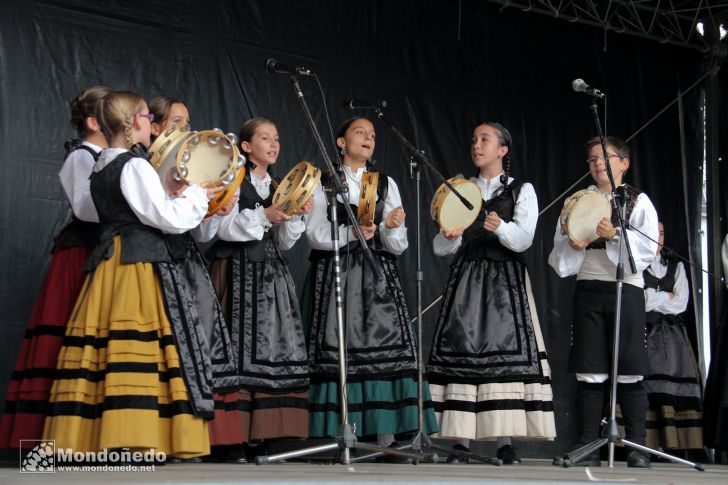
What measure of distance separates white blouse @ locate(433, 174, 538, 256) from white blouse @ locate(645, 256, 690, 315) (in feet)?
6.15

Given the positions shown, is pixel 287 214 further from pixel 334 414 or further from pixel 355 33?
pixel 355 33

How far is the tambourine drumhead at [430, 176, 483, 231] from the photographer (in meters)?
4.89

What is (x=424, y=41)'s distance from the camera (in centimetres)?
646

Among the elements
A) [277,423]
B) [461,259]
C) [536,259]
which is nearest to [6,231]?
[277,423]

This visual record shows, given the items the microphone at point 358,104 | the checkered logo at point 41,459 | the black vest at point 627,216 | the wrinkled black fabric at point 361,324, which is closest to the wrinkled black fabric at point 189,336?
the checkered logo at point 41,459

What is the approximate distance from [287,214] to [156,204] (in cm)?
99

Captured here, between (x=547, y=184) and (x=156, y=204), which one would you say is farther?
(x=547, y=184)

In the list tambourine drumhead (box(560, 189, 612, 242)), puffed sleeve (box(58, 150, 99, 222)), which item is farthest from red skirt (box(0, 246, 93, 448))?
tambourine drumhead (box(560, 189, 612, 242))

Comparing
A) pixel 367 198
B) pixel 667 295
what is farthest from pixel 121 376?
pixel 667 295

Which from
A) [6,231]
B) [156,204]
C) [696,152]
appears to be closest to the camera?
[156,204]

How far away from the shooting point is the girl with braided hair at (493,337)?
16.2 ft

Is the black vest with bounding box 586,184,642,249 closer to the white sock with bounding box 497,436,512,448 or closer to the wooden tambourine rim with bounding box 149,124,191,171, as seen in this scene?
the white sock with bounding box 497,436,512,448

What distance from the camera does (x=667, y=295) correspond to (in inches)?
270

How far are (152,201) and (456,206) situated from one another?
5.71 feet
